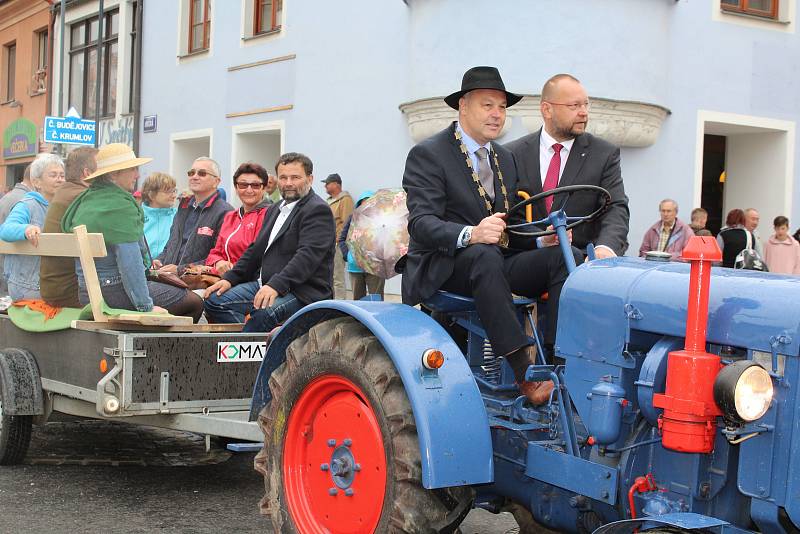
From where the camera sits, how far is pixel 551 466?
10.9ft

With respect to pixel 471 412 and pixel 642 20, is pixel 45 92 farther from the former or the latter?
pixel 471 412

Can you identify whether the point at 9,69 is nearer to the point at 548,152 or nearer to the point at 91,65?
the point at 91,65

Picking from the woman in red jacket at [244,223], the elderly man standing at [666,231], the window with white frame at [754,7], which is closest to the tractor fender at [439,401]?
the woman in red jacket at [244,223]

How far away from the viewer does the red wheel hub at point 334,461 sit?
140 inches

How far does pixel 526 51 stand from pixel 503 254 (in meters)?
8.58

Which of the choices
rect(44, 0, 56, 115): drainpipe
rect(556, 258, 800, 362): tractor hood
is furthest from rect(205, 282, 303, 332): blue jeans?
rect(44, 0, 56, 115): drainpipe

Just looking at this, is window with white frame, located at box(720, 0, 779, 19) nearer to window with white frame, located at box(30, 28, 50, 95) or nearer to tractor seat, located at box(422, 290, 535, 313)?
tractor seat, located at box(422, 290, 535, 313)

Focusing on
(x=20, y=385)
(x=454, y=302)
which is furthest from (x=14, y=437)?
(x=454, y=302)

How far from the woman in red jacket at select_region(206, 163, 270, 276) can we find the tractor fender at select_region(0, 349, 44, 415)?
146cm

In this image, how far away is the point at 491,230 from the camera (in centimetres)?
367

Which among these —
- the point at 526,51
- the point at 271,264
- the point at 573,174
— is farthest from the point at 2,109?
the point at 573,174

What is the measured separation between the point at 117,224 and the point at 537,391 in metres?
2.78

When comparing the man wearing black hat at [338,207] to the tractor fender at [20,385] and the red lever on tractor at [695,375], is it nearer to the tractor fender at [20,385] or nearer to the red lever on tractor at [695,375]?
the tractor fender at [20,385]

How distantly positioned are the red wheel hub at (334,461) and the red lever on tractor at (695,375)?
3.49ft
